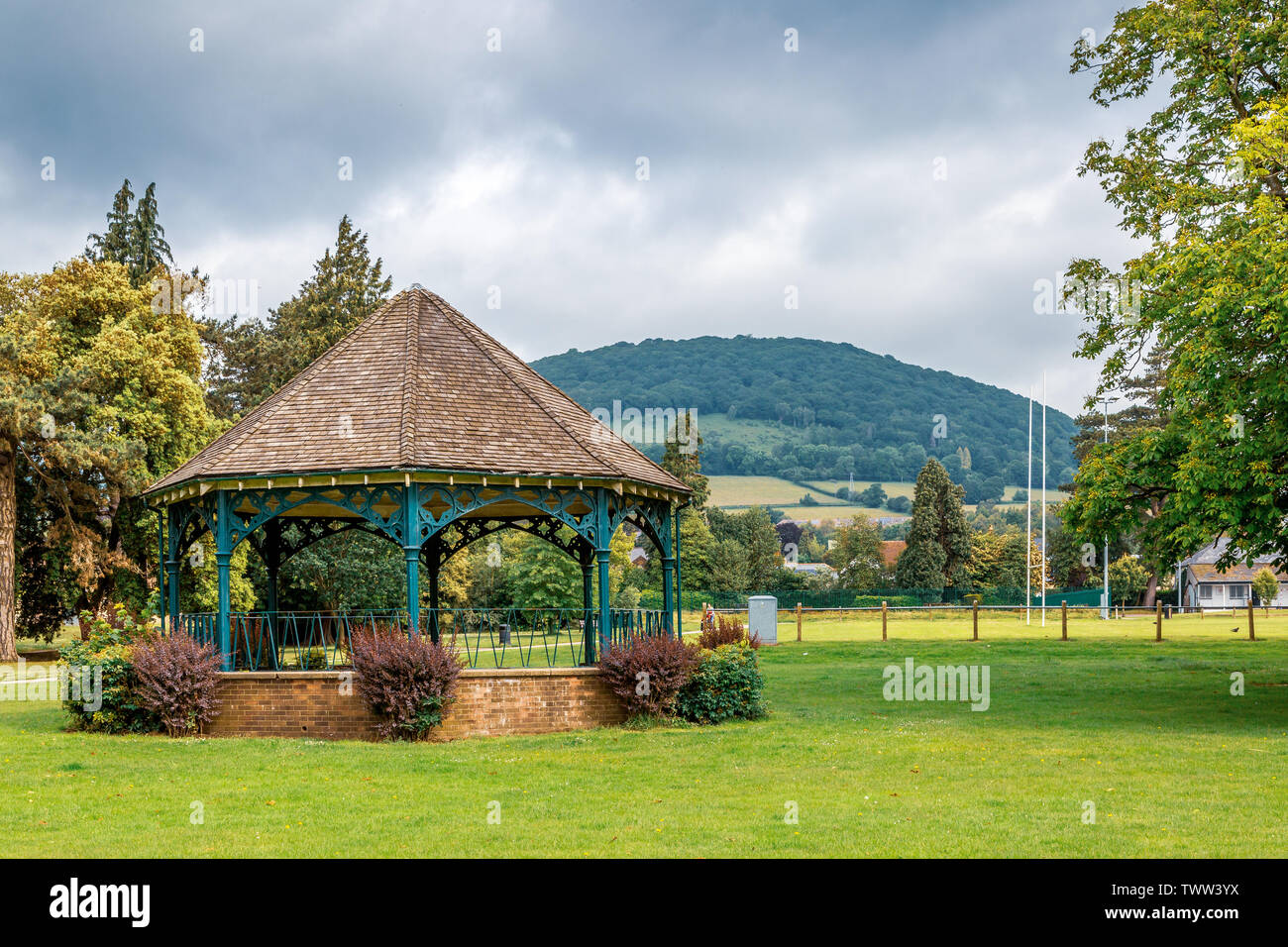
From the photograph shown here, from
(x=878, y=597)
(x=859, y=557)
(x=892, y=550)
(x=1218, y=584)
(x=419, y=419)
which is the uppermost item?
(x=419, y=419)

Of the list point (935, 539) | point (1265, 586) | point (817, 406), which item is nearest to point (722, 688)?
point (935, 539)

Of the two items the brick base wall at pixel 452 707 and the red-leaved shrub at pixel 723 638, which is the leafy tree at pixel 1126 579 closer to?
the red-leaved shrub at pixel 723 638

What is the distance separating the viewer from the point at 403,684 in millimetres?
15891

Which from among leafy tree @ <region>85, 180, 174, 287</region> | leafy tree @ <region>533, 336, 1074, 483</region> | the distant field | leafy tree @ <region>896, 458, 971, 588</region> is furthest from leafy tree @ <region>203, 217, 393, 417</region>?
the distant field

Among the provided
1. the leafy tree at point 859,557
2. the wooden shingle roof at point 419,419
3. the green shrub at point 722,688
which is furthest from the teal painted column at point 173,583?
the leafy tree at point 859,557

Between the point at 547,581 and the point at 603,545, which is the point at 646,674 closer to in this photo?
the point at 603,545

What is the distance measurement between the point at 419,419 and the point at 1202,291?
11782mm

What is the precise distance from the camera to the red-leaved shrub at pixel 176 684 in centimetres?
1602

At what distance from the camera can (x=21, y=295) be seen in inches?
1435

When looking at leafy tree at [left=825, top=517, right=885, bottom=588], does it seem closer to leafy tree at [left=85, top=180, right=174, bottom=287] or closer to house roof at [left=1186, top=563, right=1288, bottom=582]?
house roof at [left=1186, top=563, right=1288, bottom=582]

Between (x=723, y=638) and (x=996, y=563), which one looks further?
(x=996, y=563)

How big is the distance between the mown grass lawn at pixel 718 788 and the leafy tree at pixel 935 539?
1974 inches

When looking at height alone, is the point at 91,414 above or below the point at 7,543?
above
